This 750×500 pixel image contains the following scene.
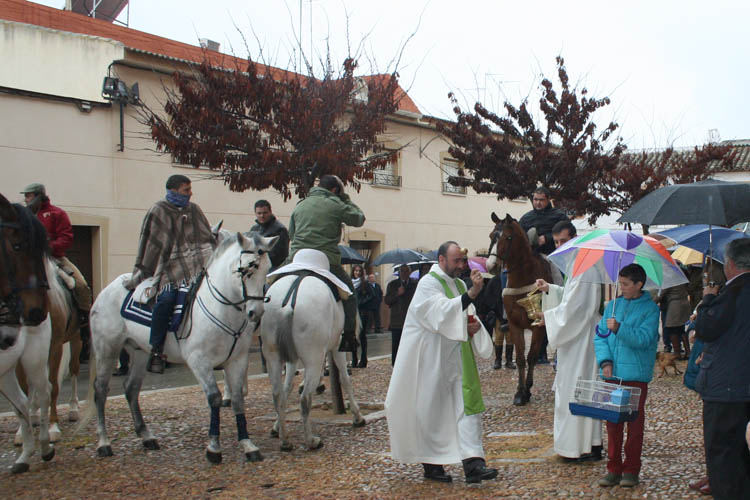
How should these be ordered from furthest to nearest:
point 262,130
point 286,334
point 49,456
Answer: point 262,130
point 286,334
point 49,456

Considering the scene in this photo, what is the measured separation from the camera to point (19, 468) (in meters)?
6.70

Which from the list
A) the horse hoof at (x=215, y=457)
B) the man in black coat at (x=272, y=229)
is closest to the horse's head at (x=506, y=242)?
the man in black coat at (x=272, y=229)

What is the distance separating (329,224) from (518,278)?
2.81 meters

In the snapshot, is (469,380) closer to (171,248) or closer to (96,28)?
(171,248)

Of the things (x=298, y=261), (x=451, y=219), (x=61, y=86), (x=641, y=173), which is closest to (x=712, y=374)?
(x=298, y=261)

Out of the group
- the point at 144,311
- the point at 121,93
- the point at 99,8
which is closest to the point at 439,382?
the point at 144,311

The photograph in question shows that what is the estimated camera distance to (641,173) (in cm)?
2309

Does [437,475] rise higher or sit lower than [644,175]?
lower

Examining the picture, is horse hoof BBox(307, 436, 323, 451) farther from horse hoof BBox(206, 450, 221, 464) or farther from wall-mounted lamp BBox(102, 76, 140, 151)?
wall-mounted lamp BBox(102, 76, 140, 151)

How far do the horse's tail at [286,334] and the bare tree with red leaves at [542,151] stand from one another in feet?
43.0

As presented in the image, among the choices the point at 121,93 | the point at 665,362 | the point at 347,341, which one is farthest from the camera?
the point at 121,93

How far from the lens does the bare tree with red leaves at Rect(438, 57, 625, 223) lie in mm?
19438

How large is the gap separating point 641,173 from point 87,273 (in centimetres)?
1623

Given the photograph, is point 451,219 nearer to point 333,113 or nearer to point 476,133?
point 476,133
